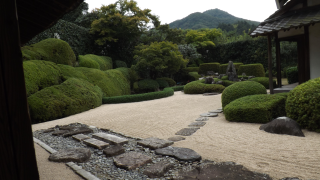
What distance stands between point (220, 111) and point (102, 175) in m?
5.32

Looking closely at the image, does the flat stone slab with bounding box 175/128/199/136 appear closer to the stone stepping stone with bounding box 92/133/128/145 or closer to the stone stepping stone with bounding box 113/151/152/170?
the stone stepping stone with bounding box 92/133/128/145

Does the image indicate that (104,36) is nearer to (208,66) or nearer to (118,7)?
(118,7)

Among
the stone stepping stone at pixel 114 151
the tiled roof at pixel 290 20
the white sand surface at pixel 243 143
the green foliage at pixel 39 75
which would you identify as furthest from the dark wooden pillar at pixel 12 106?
the tiled roof at pixel 290 20

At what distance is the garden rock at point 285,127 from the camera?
4340 millimetres

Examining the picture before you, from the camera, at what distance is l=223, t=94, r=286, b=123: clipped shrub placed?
534 cm

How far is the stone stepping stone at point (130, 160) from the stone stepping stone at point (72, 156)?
0.49m

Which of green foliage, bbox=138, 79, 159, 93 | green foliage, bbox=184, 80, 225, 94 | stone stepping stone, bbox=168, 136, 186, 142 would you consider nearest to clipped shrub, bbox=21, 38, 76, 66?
green foliage, bbox=138, 79, 159, 93

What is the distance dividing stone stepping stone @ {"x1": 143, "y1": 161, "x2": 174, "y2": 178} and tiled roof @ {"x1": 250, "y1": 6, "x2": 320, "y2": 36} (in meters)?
6.10

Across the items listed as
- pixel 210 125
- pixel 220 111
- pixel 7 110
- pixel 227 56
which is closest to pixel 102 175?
pixel 7 110

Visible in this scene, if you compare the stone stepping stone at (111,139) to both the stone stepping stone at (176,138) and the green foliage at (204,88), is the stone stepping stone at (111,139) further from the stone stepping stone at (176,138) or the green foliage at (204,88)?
the green foliage at (204,88)

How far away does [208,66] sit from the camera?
2114cm

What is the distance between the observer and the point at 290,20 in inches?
281

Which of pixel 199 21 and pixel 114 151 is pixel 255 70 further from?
pixel 199 21

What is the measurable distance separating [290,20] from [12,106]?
27.1ft
